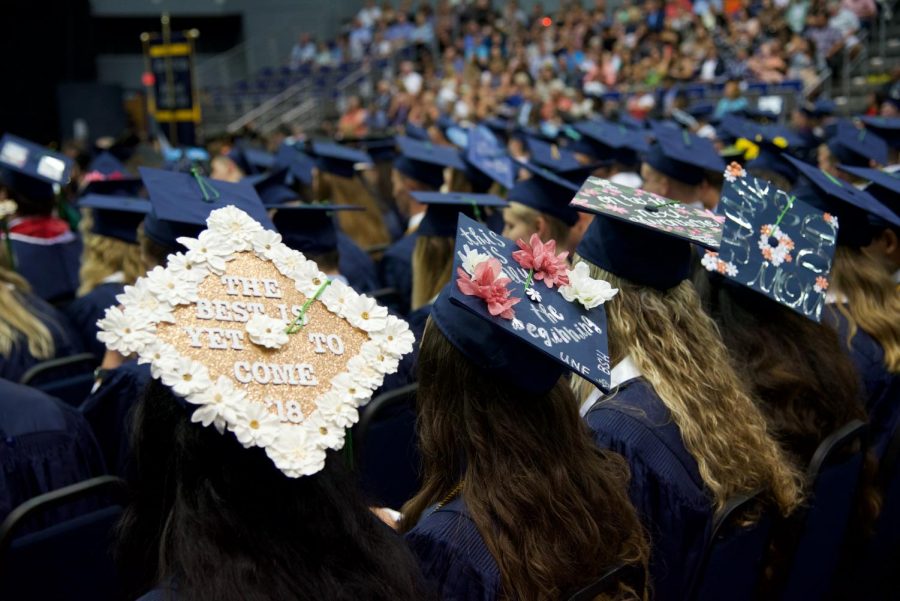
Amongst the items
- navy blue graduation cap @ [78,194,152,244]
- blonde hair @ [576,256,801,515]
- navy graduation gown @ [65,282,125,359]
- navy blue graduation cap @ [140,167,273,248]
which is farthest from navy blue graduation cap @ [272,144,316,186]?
blonde hair @ [576,256,801,515]

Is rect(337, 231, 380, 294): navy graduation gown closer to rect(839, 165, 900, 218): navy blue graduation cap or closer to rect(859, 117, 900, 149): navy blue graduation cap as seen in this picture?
rect(839, 165, 900, 218): navy blue graduation cap

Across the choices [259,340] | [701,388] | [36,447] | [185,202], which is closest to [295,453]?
[259,340]

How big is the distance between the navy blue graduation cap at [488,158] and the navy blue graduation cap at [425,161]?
22 centimetres

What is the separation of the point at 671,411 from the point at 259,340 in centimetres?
119

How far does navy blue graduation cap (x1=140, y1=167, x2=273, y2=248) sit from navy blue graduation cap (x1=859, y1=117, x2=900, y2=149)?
482 centimetres

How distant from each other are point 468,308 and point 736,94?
1092cm

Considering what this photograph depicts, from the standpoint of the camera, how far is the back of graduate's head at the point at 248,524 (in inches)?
50.4

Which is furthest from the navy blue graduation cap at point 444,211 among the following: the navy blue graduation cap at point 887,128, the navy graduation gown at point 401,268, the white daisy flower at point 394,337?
the navy blue graduation cap at point 887,128

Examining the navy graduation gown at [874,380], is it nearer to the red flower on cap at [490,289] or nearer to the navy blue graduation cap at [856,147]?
the red flower on cap at [490,289]

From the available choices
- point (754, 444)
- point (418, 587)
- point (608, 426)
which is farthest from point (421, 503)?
point (754, 444)

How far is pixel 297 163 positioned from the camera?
6.68 meters

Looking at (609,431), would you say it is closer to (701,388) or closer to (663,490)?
(663,490)

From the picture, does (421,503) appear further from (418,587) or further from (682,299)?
(682,299)

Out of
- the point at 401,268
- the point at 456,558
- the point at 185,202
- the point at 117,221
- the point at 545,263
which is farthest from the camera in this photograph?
the point at 401,268
